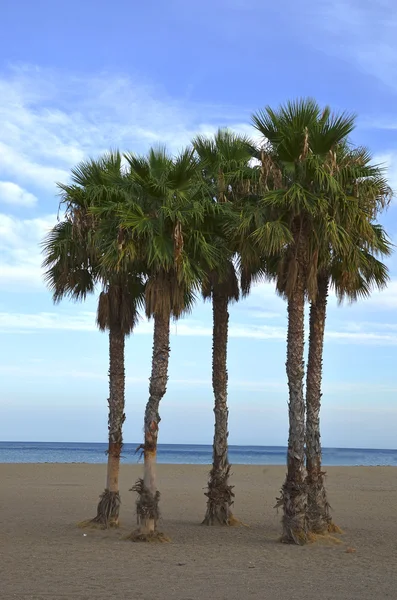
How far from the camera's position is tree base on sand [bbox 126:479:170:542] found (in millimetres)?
16953

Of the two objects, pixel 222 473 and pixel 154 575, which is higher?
pixel 222 473

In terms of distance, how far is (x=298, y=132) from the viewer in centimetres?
1764

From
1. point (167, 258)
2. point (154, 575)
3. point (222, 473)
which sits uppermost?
point (167, 258)

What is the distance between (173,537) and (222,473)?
236 centimetres

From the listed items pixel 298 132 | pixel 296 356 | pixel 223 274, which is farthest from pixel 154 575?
pixel 298 132

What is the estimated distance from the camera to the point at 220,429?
20.0m

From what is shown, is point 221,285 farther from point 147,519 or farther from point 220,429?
point 147,519

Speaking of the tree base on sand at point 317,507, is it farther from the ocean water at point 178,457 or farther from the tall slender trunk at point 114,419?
the ocean water at point 178,457

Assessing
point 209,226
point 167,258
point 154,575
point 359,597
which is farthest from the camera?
point 209,226

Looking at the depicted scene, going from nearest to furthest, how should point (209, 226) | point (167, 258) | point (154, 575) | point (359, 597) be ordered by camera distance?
point (359, 597), point (154, 575), point (167, 258), point (209, 226)

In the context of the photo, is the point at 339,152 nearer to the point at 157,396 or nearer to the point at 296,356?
the point at 296,356

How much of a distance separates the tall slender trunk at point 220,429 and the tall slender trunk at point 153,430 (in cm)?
259

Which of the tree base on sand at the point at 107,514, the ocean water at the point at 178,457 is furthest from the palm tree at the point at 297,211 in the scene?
the ocean water at the point at 178,457

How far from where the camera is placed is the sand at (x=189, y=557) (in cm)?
1200
